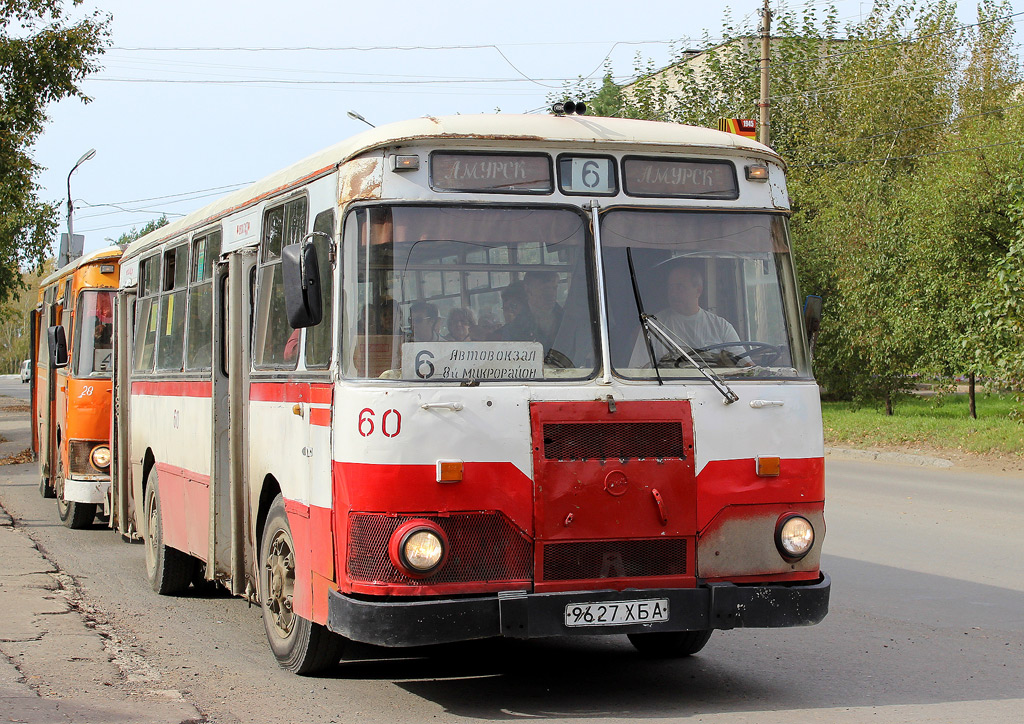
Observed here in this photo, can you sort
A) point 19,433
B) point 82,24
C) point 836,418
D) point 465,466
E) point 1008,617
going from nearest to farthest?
point 465,466
point 1008,617
point 82,24
point 836,418
point 19,433

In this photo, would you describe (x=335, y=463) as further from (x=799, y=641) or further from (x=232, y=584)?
(x=799, y=641)

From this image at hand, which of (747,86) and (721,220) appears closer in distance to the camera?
(721,220)

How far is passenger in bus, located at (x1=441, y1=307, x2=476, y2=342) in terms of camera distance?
19.9 feet

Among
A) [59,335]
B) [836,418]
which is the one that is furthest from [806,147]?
[59,335]

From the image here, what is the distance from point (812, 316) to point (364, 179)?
254cm

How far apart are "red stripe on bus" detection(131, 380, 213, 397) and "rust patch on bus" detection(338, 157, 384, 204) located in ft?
9.62

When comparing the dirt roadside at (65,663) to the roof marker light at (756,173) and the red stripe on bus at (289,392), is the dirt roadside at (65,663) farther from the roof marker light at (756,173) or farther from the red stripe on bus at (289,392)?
the roof marker light at (756,173)

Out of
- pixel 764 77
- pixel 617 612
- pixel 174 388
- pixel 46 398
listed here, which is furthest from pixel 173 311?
pixel 764 77

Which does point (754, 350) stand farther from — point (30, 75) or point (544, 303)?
point (30, 75)

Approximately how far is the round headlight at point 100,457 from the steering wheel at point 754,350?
9156 mm

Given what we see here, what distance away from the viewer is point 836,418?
91.5ft

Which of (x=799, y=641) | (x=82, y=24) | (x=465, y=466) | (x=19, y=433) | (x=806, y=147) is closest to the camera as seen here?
(x=465, y=466)

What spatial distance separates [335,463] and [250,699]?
138cm

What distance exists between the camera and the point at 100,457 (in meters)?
13.8
